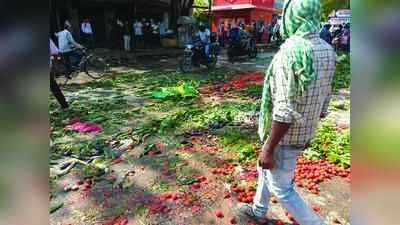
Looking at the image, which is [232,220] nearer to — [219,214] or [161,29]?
[219,214]

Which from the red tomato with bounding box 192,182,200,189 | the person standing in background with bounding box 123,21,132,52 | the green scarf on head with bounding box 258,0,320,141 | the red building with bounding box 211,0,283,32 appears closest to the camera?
the green scarf on head with bounding box 258,0,320,141

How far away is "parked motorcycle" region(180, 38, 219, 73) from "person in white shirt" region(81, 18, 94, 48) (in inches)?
231

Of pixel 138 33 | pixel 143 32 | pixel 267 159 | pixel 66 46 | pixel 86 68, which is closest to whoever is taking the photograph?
pixel 267 159

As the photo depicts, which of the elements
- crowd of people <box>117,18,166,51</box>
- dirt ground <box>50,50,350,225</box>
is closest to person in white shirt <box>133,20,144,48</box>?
crowd of people <box>117,18,166,51</box>

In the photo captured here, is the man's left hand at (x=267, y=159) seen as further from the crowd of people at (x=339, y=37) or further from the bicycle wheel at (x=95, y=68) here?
the bicycle wheel at (x=95, y=68)

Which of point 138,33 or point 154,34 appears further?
point 154,34

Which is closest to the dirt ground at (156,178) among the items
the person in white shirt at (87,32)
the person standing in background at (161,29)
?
the person in white shirt at (87,32)

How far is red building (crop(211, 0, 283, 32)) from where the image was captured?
1002 inches

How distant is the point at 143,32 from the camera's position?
1783 cm

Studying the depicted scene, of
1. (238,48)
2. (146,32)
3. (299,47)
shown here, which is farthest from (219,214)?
(146,32)

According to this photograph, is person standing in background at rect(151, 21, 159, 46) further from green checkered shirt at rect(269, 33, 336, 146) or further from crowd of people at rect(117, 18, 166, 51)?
green checkered shirt at rect(269, 33, 336, 146)

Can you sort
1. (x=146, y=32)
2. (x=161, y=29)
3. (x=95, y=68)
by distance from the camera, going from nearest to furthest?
(x=95, y=68) → (x=146, y=32) → (x=161, y=29)

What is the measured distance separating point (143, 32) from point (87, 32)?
3554 millimetres

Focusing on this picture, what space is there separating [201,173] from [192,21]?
1561cm
